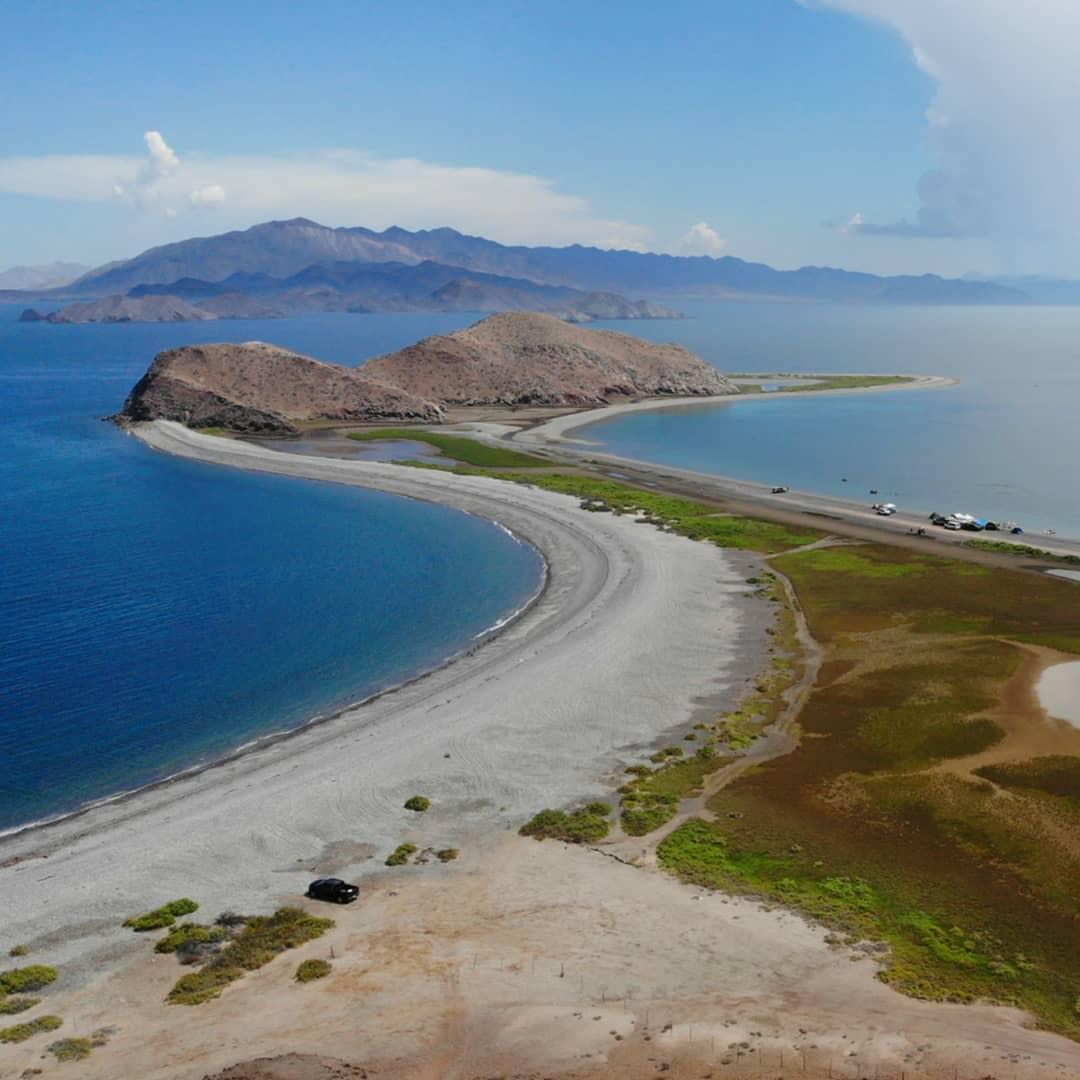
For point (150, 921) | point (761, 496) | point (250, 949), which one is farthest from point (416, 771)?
point (761, 496)

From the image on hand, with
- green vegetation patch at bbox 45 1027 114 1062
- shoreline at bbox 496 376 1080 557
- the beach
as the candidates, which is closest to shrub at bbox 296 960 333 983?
the beach

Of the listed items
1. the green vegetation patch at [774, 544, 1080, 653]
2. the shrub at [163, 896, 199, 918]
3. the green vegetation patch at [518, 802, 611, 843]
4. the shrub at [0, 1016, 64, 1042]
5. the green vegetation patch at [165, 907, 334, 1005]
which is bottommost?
the shrub at [0, 1016, 64, 1042]

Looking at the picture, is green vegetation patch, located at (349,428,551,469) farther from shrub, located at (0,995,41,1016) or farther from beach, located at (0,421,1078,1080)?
shrub, located at (0,995,41,1016)

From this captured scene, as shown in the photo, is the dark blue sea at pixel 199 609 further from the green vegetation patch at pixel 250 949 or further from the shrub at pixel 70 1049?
the shrub at pixel 70 1049

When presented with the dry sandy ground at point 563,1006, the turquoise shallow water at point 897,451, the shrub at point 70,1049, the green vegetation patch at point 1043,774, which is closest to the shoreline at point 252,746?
the dry sandy ground at point 563,1006

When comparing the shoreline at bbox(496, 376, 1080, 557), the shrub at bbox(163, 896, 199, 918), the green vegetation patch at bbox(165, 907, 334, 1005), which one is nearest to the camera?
the green vegetation patch at bbox(165, 907, 334, 1005)

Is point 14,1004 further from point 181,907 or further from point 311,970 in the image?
point 311,970

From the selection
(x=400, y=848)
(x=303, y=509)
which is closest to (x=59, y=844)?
(x=400, y=848)

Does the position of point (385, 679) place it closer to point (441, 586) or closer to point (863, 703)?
point (441, 586)
